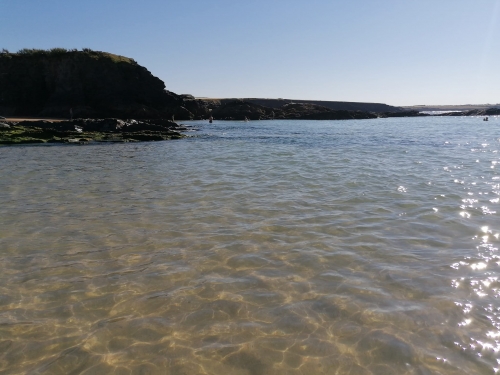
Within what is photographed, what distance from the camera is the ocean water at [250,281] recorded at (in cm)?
376

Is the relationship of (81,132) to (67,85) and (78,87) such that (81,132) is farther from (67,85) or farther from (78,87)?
(67,85)

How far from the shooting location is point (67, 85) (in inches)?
2219

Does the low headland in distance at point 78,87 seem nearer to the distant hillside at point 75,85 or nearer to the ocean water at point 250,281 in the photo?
the distant hillside at point 75,85

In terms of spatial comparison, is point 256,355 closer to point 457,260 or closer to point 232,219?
point 457,260

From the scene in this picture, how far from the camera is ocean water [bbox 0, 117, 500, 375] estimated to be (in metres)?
3.76

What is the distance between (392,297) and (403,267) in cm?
103

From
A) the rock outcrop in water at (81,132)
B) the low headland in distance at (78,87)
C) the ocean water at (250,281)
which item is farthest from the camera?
the low headland in distance at (78,87)

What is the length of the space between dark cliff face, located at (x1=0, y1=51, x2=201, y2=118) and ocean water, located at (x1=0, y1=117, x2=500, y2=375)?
49.3m

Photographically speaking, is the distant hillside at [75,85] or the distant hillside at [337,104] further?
the distant hillside at [337,104]

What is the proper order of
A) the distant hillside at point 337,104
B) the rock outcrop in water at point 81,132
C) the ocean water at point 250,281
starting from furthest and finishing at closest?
the distant hillside at point 337,104 → the rock outcrop in water at point 81,132 → the ocean water at point 250,281

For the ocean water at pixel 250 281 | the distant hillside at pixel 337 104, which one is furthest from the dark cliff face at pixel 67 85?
the distant hillside at pixel 337 104

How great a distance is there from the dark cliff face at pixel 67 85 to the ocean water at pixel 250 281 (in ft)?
162

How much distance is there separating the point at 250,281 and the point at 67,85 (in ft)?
202

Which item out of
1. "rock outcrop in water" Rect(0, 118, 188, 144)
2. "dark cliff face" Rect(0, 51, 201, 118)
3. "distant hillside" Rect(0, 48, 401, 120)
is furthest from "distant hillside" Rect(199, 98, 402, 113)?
"rock outcrop in water" Rect(0, 118, 188, 144)
